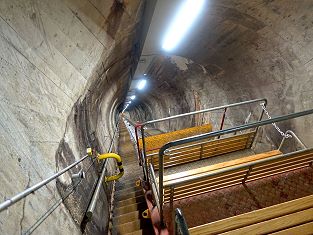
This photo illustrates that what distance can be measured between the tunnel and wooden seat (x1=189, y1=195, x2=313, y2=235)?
5.63ft

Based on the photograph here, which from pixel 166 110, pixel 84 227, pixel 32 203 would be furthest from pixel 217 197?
pixel 166 110

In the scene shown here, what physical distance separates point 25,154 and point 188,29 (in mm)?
4373

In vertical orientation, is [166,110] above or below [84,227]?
above

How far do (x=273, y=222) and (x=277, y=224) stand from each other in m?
0.04

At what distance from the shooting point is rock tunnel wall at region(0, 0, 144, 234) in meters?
1.76

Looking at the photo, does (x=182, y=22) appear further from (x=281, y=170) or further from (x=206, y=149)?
(x=281, y=170)

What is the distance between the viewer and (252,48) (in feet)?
15.6

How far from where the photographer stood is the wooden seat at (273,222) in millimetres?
2095

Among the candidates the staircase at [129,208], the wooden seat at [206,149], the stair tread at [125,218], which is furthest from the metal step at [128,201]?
the wooden seat at [206,149]

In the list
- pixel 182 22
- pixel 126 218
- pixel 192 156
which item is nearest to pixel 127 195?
pixel 126 218

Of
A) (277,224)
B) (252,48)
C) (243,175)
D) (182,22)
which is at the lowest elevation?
(277,224)

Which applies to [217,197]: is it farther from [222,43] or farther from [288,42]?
[222,43]

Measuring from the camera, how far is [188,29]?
4910 mm

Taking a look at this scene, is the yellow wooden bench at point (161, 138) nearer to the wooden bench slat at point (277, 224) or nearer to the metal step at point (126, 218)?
the metal step at point (126, 218)
